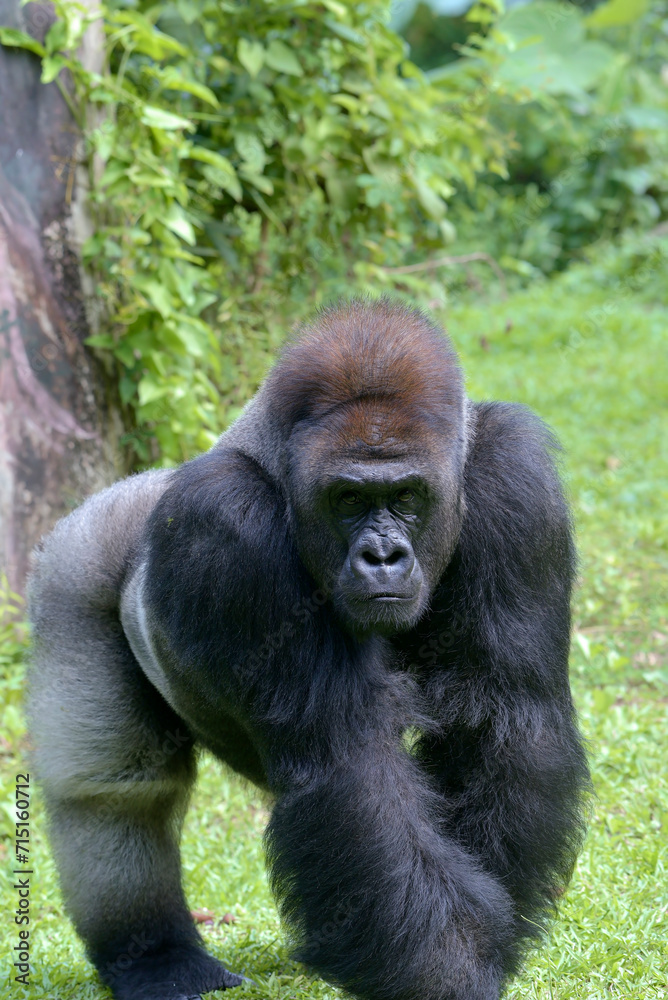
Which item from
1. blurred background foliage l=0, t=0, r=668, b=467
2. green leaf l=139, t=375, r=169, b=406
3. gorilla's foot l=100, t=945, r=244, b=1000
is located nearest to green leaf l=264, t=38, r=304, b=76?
blurred background foliage l=0, t=0, r=668, b=467

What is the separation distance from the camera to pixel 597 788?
4.45 metres

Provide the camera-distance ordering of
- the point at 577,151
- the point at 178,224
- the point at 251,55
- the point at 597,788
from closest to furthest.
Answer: the point at 597,788
the point at 178,224
the point at 251,55
the point at 577,151

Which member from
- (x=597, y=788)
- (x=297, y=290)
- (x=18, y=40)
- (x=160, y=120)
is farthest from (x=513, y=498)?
(x=297, y=290)

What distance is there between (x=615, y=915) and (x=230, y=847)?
166cm

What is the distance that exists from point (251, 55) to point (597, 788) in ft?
13.4

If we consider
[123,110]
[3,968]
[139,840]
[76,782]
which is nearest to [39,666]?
[76,782]

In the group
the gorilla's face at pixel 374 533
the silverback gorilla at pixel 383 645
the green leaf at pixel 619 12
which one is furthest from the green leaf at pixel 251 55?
the green leaf at pixel 619 12

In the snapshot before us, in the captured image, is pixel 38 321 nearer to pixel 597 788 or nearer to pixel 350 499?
pixel 350 499

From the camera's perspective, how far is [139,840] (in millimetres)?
3660

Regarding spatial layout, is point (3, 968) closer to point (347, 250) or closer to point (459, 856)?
point (459, 856)

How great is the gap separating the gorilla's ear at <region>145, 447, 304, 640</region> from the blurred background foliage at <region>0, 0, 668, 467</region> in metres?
2.57

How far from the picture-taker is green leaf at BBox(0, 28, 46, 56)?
16.9 feet

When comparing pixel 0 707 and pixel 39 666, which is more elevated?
pixel 39 666

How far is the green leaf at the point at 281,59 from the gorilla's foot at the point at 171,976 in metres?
4.42
